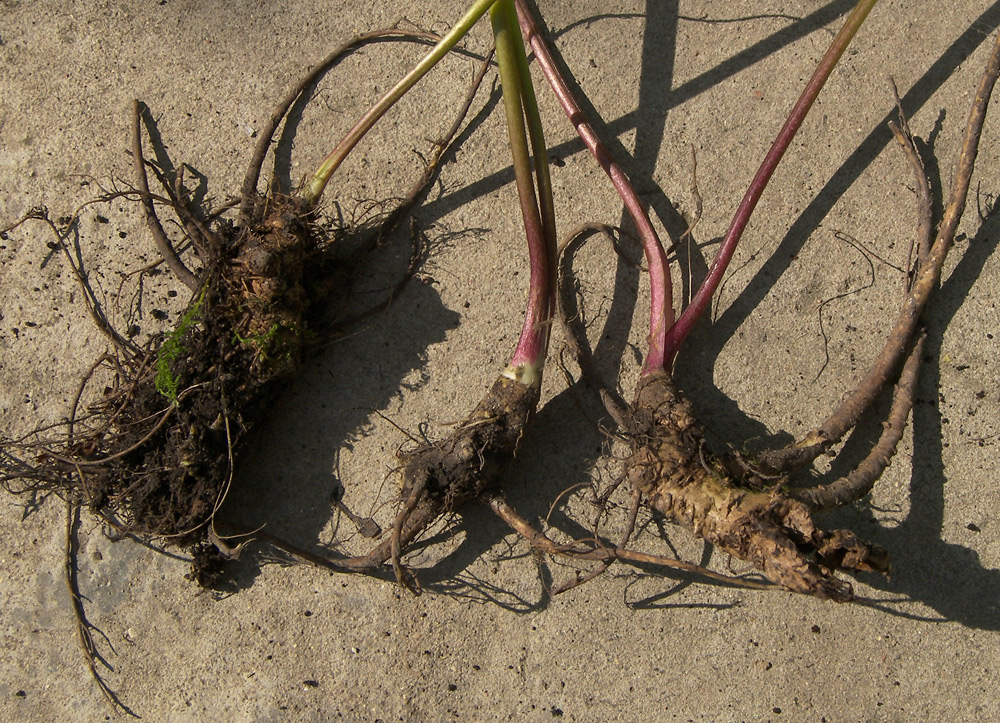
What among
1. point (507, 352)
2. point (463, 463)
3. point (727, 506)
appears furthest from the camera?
point (507, 352)

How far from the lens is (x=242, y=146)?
1.70 meters

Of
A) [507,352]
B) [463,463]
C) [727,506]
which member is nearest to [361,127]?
[507,352]

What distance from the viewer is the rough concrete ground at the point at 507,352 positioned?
1557mm

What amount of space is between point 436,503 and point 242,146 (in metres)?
1.04

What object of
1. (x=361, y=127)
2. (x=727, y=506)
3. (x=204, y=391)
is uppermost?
(x=361, y=127)

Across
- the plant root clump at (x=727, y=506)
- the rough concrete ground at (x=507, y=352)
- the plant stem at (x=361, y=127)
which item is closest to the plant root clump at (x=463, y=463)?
the rough concrete ground at (x=507, y=352)

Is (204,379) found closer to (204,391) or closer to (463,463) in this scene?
(204,391)

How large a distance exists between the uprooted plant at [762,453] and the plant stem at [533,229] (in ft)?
0.36

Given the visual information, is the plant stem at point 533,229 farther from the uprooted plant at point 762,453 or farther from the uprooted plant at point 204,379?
the uprooted plant at point 204,379

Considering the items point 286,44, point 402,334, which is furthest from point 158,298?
point 286,44

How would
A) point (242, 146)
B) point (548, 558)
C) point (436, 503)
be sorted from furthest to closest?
1. point (242, 146)
2. point (548, 558)
3. point (436, 503)

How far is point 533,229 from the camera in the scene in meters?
1.49

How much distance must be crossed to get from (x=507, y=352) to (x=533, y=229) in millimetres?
314

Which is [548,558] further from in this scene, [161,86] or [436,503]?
[161,86]
